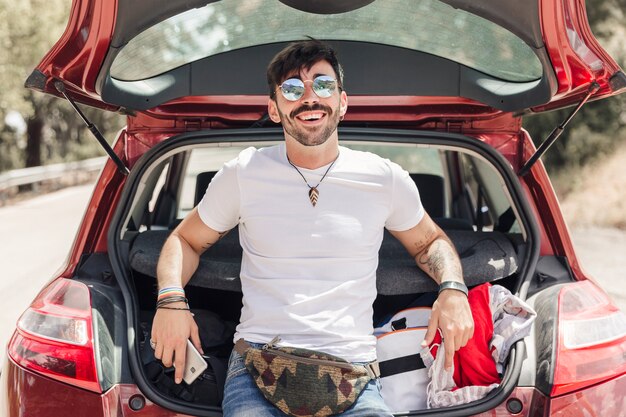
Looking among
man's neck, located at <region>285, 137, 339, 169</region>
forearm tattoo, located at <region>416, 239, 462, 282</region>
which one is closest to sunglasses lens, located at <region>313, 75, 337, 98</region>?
man's neck, located at <region>285, 137, 339, 169</region>

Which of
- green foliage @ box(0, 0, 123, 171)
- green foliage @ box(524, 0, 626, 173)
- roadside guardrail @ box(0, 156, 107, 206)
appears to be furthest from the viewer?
green foliage @ box(0, 0, 123, 171)

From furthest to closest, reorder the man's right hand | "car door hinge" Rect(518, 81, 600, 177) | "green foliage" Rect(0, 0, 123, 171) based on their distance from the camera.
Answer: "green foliage" Rect(0, 0, 123, 171) → "car door hinge" Rect(518, 81, 600, 177) → the man's right hand

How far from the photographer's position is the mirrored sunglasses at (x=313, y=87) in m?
2.49

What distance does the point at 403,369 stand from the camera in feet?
8.35

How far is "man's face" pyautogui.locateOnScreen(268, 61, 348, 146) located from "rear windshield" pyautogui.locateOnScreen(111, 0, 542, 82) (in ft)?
0.98

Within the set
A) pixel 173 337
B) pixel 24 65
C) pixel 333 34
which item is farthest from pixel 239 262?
pixel 24 65

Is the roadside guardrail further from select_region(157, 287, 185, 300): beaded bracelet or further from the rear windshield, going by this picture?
select_region(157, 287, 185, 300): beaded bracelet

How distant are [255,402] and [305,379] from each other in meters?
0.17

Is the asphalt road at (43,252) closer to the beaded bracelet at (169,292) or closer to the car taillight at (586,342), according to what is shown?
the beaded bracelet at (169,292)

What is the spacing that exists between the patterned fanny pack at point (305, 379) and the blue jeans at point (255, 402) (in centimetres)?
2

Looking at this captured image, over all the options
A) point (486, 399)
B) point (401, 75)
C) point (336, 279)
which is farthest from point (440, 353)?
point (401, 75)

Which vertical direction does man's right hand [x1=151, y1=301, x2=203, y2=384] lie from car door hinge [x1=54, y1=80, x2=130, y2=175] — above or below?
below

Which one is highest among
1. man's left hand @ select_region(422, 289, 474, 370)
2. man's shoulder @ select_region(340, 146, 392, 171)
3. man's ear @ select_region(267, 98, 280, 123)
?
man's ear @ select_region(267, 98, 280, 123)

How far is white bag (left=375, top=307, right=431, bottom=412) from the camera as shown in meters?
2.48
